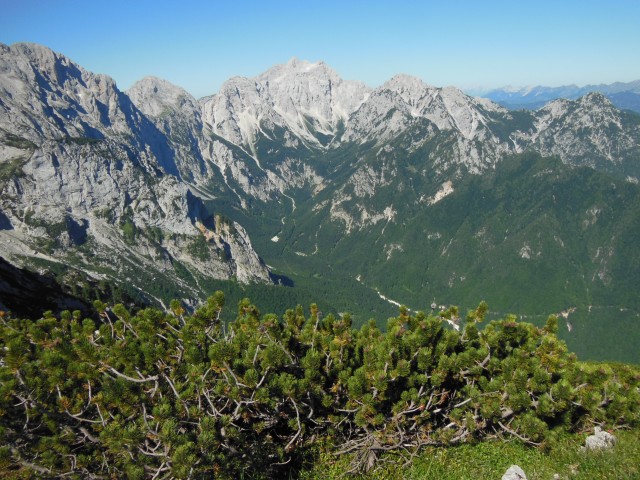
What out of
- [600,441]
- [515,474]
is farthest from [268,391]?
[600,441]

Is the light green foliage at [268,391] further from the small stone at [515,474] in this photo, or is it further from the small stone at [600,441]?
the small stone at [515,474]

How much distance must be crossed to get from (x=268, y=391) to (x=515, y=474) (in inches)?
374

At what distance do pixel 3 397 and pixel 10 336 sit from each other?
3893 millimetres

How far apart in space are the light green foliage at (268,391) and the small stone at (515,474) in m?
2.31

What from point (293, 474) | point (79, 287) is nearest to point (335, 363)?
point (293, 474)

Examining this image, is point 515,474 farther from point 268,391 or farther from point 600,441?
point 268,391

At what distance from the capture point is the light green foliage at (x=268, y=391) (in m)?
14.4

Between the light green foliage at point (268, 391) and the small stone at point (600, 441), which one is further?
the small stone at point (600, 441)

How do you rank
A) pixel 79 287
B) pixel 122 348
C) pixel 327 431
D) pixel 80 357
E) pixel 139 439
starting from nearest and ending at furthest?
pixel 139 439 → pixel 80 357 → pixel 122 348 → pixel 327 431 → pixel 79 287

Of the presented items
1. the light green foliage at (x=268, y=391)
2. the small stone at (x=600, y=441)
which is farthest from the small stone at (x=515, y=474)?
the small stone at (x=600, y=441)

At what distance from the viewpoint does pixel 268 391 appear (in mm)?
16609

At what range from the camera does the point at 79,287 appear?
172000 mm

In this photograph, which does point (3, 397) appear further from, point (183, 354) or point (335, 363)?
point (335, 363)

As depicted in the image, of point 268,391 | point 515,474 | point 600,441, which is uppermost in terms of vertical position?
point 268,391
